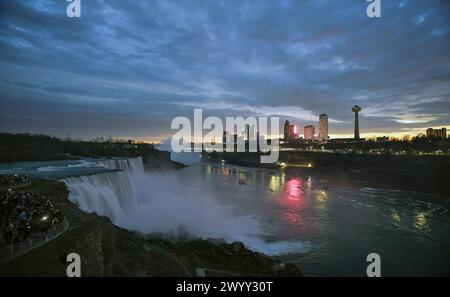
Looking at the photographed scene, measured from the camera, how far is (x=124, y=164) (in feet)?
197

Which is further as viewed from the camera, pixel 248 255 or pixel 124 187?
pixel 124 187

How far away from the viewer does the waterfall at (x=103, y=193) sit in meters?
24.0

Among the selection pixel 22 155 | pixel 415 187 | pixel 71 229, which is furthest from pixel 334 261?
pixel 22 155

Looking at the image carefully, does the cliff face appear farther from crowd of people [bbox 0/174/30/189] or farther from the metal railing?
crowd of people [bbox 0/174/30/189]

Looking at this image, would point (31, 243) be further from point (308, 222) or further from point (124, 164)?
point (124, 164)

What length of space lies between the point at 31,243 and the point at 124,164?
170ft

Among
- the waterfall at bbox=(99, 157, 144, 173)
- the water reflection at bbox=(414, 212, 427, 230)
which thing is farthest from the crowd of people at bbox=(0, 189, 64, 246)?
the waterfall at bbox=(99, 157, 144, 173)

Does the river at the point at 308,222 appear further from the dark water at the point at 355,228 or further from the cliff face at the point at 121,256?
the cliff face at the point at 121,256

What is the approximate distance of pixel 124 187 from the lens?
3381cm

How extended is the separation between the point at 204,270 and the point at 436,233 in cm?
2502

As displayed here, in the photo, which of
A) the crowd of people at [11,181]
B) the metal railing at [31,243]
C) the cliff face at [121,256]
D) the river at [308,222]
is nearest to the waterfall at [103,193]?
the river at [308,222]

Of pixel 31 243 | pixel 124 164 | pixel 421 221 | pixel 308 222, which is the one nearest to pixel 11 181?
pixel 31 243

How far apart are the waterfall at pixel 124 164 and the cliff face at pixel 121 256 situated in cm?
3229
